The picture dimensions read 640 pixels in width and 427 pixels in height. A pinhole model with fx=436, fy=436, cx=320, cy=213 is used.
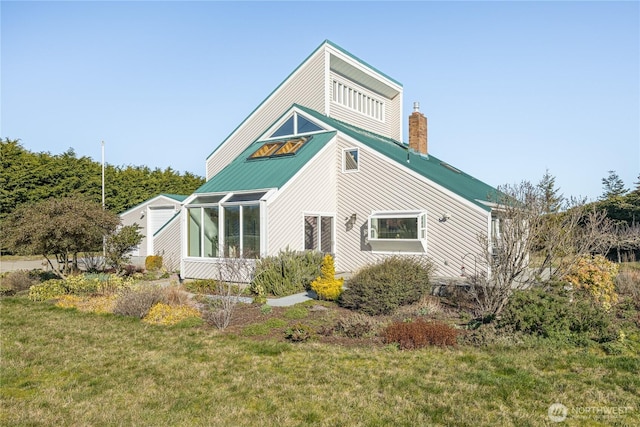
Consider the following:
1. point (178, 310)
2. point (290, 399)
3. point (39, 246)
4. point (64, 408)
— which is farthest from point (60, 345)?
point (39, 246)

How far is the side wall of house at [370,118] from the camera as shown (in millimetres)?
20031

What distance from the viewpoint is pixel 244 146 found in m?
21.1

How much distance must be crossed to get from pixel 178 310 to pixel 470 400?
685 cm

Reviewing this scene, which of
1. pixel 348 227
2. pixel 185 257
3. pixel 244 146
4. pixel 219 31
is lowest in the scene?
pixel 185 257

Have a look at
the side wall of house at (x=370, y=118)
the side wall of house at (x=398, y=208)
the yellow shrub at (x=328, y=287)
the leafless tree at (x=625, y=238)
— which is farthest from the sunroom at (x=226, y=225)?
the leafless tree at (x=625, y=238)

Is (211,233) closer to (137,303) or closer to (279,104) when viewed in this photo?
(137,303)

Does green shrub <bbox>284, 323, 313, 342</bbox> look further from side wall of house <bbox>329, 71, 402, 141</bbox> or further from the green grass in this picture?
side wall of house <bbox>329, 71, 402, 141</bbox>

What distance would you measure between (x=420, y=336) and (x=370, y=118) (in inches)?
646

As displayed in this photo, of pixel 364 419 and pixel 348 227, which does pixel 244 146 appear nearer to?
pixel 348 227

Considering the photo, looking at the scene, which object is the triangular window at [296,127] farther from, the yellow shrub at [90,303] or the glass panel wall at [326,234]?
the yellow shrub at [90,303]

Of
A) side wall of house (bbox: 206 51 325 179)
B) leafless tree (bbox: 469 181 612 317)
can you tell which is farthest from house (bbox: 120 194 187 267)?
leafless tree (bbox: 469 181 612 317)

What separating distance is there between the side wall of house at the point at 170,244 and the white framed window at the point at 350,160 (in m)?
8.81

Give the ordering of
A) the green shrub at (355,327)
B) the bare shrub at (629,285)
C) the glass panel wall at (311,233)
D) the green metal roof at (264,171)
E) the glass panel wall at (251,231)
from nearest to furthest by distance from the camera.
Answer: the green shrub at (355,327), the bare shrub at (629,285), the glass panel wall at (251,231), the green metal roof at (264,171), the glass panel wall at (311,233)

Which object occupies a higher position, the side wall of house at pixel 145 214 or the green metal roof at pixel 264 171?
the green metal roof at pixel 264 171
